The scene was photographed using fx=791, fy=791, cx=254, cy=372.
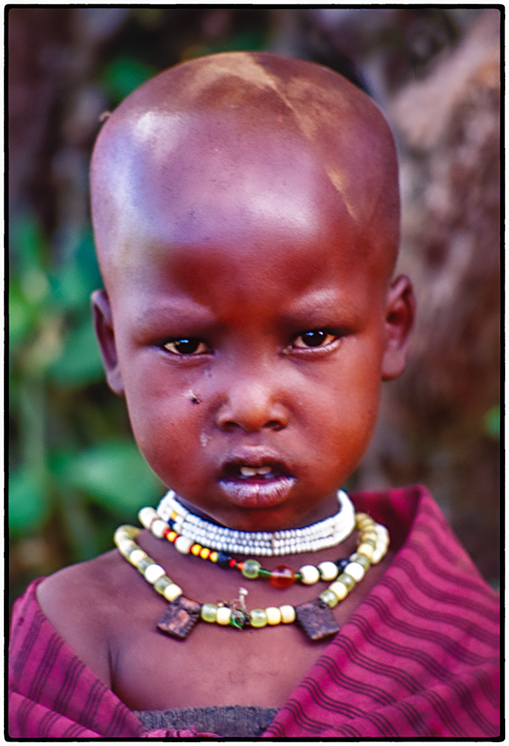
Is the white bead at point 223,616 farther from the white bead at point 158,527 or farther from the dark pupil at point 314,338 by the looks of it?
the dark pupil at point 314,338

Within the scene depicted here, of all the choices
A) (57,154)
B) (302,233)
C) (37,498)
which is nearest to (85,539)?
(37,498)

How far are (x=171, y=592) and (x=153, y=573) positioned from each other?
0.04 m

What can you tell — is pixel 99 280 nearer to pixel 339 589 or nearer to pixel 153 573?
pixel 153 573

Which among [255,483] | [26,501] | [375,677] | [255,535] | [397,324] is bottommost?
[26,501]

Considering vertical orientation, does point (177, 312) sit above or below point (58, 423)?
above

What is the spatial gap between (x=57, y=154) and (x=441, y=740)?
1.83m

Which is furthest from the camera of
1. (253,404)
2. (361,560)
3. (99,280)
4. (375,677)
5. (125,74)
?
(99,280)

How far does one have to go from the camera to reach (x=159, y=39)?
79.9 inches

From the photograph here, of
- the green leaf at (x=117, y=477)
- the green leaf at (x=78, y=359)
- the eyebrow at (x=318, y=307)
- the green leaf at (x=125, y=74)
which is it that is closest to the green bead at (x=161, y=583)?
the eyebrow at (x=318, y=307)

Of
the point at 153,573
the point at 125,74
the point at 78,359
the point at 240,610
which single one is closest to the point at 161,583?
the point at 153,573

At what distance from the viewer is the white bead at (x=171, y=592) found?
1157mm

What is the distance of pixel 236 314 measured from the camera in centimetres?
102

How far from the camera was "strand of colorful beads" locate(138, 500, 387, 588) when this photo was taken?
1.16 meters

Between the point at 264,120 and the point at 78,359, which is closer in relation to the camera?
the point at 264,120
